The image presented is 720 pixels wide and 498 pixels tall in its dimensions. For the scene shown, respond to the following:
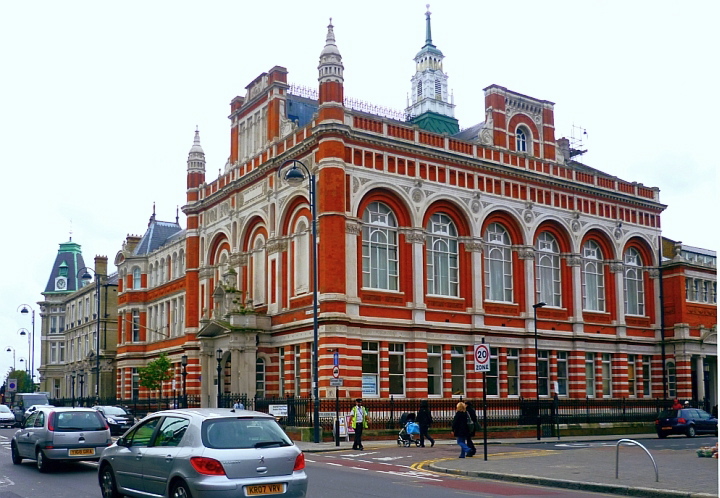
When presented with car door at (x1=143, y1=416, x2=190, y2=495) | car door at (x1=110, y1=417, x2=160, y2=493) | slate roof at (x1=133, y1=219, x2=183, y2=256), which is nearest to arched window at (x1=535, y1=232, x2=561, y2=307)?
slate roof at (x1=133, y1=219, x2=183, y2=256)

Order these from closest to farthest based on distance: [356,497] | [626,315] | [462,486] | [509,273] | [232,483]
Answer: [232,483] → [356,497] → [462,486] → [509,273] → [626,315]

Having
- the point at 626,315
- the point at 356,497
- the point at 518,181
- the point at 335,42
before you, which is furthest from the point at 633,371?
the point at 356,497

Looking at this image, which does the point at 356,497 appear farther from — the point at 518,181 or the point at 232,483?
the point at 518,181

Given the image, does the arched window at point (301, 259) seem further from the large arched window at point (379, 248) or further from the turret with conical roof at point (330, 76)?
the turret with conical roof at point (330, 76)

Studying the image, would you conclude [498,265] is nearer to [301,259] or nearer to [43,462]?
[301,259]

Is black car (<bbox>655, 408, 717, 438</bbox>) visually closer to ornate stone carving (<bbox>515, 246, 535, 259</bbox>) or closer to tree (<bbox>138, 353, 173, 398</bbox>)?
ornate stone carving (<bbox>515, 246, 535, 259</bbox>)

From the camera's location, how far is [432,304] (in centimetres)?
4203

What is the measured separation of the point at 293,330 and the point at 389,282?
5.16m

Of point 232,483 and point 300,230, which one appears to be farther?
point 300,230

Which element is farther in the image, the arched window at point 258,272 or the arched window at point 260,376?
the arched window at point 258,272

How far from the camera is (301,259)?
136 feet

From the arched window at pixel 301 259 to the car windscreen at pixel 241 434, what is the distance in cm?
2745

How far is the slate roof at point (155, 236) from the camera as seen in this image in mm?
69812

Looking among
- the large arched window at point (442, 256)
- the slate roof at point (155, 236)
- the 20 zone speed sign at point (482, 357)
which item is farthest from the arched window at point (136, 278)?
the 20 zone speed sign at point (482, 357)
